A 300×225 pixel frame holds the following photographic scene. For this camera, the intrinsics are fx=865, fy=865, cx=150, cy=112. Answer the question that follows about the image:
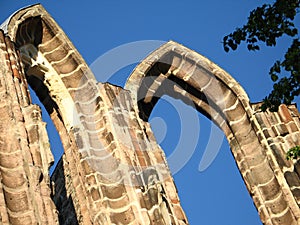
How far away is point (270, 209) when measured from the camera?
13406 mm

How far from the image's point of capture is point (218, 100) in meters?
15.2

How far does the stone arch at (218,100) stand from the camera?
13.7 meters

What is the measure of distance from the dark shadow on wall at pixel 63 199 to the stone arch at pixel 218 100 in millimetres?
1688

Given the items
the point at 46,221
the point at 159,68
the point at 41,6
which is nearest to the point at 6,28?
the point at 41,6

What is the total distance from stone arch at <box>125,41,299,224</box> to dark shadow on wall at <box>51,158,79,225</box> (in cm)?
169

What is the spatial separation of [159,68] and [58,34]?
2.24 metres

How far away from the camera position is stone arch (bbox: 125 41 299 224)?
13700 mm

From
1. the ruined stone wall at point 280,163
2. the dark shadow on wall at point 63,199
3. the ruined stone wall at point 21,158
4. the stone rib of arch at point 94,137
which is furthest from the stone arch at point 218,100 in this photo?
the ruined stone wall at point 21,158

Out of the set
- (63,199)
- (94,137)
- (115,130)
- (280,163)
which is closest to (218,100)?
(280,163)

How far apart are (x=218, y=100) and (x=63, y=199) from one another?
3211 millimetres

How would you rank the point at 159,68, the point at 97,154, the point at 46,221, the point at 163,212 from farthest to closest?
the point at 159,68, the point at 97,154, the point at 163,212, the point at 46,221

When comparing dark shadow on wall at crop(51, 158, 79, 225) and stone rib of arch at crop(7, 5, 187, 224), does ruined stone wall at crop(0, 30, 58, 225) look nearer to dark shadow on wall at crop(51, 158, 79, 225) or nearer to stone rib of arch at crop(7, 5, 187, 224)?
stone rib of arch at crop(7, 5, 187, 224)

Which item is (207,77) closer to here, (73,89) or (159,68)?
(159,68)

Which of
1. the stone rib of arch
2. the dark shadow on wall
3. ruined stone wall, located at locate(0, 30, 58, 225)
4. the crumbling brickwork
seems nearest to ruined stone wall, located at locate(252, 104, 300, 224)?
the crumbling brickwork
